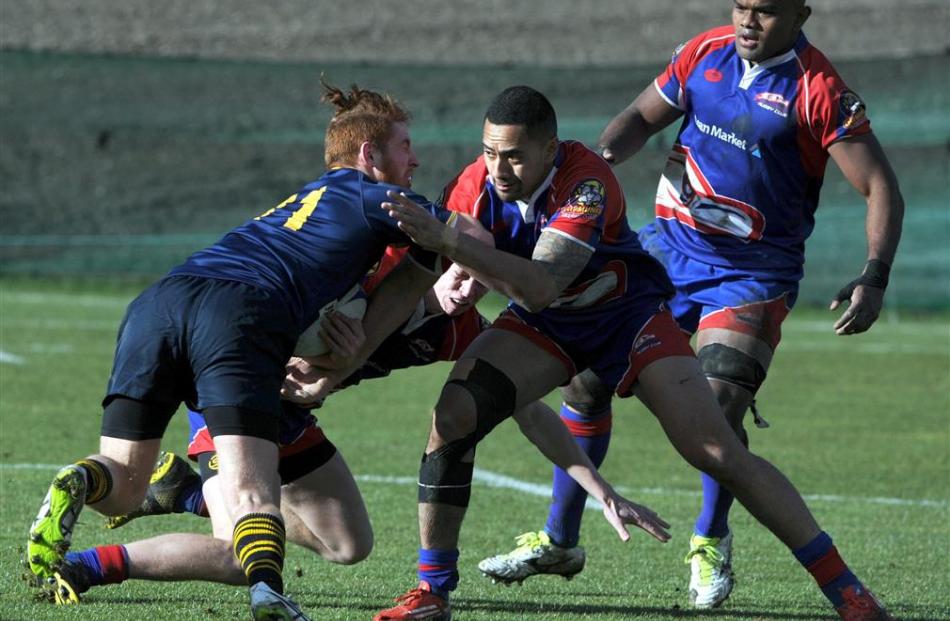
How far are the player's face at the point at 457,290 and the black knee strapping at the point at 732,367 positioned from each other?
3.66 feet

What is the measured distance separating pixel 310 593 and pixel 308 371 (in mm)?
984

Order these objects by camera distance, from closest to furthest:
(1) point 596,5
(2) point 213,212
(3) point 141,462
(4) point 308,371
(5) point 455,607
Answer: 1. (3) point 141,462
2. (4) point 308,371
3. (5) point 455,607
4. (2) point 213,212
5. (1) point 596,5

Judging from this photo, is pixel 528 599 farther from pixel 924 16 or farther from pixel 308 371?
pixel 924 16

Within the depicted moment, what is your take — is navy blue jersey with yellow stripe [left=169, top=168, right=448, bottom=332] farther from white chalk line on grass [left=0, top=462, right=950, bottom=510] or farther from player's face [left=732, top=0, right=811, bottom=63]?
white chalk line on grass [left=0, top=462, right=950, bottom=510]

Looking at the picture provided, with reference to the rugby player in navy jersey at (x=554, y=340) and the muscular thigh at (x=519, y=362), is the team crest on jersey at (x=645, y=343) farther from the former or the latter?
the muscular thigh at (x=519, y=362)

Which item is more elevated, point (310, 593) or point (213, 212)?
point (310, 593)

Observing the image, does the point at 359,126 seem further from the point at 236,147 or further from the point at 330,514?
the point at 236,147

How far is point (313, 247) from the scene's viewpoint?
504 cm

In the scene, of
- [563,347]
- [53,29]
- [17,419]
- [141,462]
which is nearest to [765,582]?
[563,347]

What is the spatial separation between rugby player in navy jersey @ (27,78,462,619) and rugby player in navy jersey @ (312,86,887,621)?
0.42 metres

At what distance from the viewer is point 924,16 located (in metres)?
33.0

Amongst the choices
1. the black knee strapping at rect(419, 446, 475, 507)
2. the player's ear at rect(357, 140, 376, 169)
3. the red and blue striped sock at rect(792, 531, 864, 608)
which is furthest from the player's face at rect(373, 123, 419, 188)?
the red and blue striped sock at rect(792, 531, 864, 608)

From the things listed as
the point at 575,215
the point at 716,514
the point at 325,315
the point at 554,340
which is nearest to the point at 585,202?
the point at 575,215

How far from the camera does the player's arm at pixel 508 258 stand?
4.96 metres
